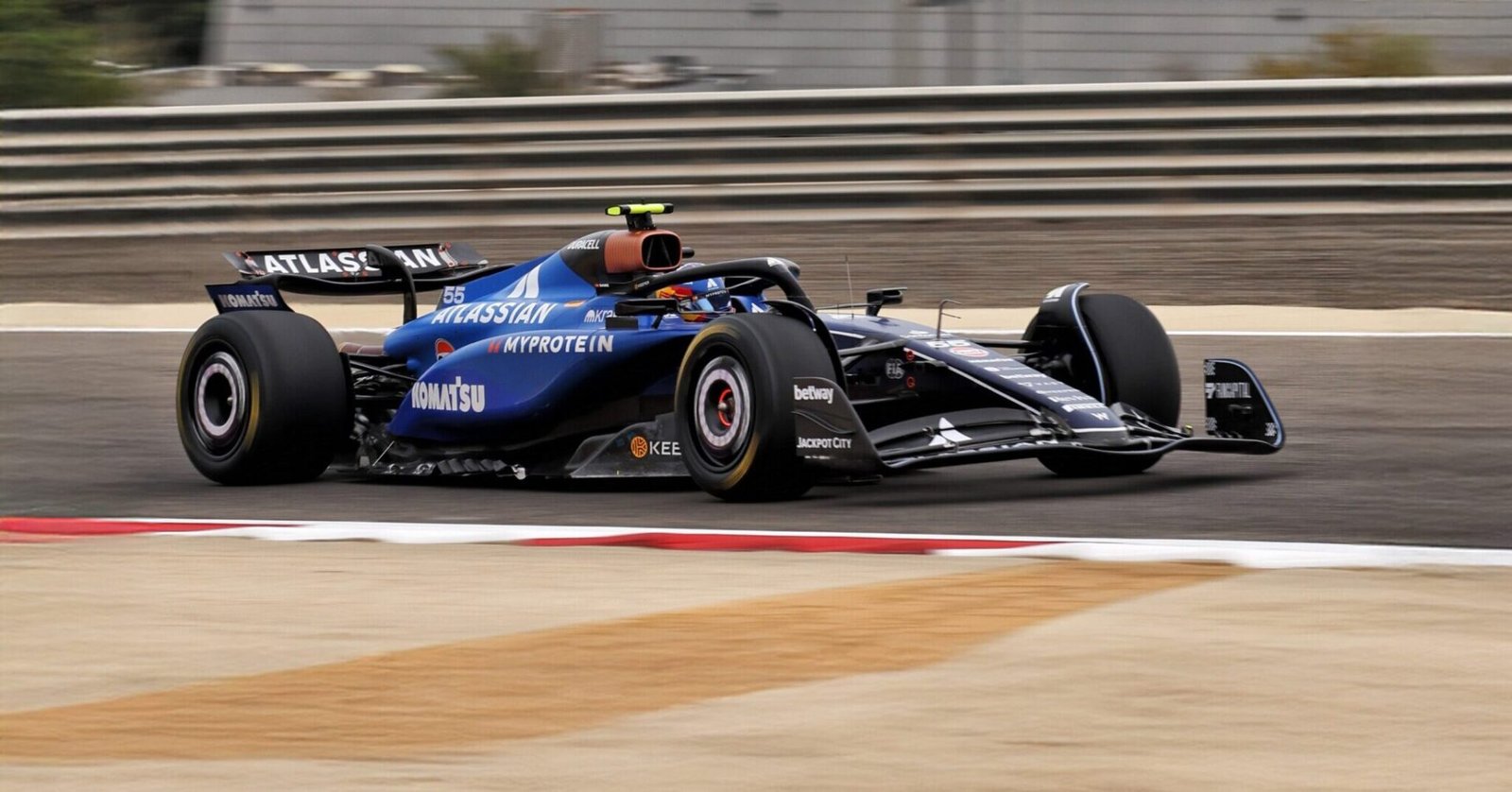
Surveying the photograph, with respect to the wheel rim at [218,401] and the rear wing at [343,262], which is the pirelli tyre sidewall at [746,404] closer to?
the wheel rim at [218,401]

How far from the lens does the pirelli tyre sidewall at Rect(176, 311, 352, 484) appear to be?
9203mm

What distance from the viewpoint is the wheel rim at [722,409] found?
7945 millimetres

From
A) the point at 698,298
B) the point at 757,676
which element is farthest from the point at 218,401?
the point at 757,676

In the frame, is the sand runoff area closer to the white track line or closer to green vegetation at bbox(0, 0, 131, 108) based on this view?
the white track line

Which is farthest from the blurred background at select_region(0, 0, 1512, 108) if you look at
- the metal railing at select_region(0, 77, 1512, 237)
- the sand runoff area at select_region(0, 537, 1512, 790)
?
the sand runoff area at select_region(0, 537, 1512, 790)

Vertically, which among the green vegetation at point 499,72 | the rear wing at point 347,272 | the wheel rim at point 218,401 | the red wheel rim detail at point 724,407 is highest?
the green vegetation at point 499,72

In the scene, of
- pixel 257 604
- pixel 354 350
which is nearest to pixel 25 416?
pixel 354 350

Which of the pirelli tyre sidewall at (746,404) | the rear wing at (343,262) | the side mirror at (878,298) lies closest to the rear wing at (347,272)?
the rear wing at (343,262)

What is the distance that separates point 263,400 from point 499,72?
10351 millimetres

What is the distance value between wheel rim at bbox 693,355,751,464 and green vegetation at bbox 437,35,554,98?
11019mm

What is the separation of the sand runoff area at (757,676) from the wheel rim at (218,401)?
2.61 metres

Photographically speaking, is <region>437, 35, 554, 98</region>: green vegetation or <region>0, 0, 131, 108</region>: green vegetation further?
<region>0, 0, 131, 108</region>: green vegetation

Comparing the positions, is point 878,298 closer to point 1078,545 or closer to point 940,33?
point 1078,545

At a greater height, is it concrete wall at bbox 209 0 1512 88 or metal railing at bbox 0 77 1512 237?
concrete wall at bbox 209 0 1512 88
